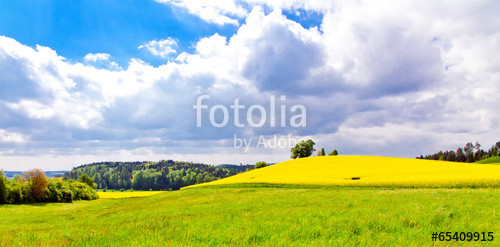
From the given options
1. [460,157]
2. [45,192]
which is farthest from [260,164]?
[460,157]

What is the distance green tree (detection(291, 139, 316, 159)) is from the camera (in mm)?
113562

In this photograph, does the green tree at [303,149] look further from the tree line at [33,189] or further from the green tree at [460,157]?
the green tree at [460,157]

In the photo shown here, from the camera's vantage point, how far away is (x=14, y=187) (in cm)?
5384

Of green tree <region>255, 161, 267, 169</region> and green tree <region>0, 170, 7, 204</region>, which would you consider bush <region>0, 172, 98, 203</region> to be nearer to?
green tree <region>0, 170, 7, 204</region>

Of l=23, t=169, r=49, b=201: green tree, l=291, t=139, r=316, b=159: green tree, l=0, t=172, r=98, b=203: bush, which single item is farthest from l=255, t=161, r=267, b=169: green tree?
l=23, t=169, r=49, b=201: green tree

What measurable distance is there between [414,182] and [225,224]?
28544mm

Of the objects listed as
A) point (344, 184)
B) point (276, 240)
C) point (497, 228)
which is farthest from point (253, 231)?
point (344, 184)

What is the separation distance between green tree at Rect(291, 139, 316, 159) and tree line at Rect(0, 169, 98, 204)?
→ 8164cm

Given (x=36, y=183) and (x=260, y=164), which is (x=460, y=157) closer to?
(x=260, y=164)

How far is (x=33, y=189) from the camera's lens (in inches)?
2293

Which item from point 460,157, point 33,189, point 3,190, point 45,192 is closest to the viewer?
point 3,190

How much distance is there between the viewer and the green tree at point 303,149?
11356 centimetres

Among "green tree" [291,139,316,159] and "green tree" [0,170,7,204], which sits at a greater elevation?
"green tree" [291,139,316,159]

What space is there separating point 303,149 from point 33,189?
91135 mm
